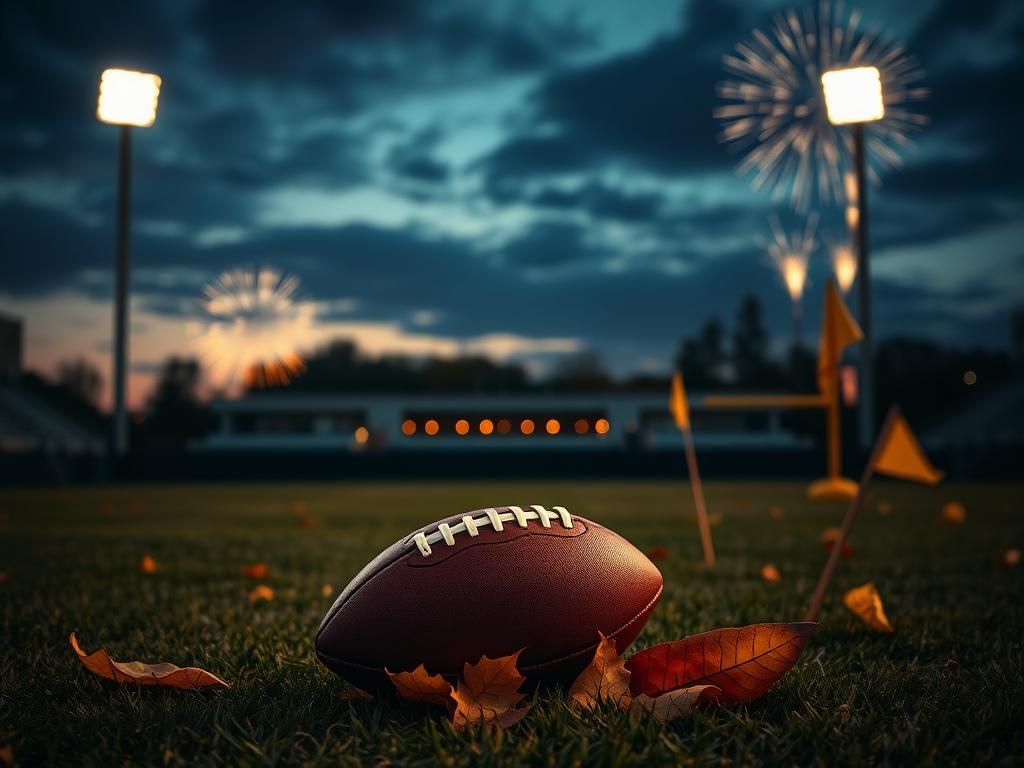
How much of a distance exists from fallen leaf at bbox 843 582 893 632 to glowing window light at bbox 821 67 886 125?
5.40m

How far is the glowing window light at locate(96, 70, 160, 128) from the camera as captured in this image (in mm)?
8492

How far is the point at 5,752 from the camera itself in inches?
57.5

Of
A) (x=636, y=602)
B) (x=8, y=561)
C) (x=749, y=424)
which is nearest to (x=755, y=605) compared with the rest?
(x=636, y=602)

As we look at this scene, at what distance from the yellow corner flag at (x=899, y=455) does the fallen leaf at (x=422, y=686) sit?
1115mm

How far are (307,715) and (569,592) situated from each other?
2.04 ft

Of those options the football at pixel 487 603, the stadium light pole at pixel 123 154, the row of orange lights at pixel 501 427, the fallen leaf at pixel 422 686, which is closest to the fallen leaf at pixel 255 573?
the football at pixel 487 603

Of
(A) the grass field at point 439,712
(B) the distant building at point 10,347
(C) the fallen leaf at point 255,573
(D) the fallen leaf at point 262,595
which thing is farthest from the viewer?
(B) the distant building at point 10,347

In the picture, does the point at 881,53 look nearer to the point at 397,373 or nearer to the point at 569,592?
the point at 569,592

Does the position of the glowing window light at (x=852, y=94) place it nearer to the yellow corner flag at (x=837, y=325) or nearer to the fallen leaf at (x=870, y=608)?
the yellow corner flag at (x=837, y=325)

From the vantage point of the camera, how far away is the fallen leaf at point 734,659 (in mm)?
1761

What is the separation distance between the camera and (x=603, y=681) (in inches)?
72.2

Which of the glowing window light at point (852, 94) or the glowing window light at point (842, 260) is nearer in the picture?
the glowing window light at point (852, 94)

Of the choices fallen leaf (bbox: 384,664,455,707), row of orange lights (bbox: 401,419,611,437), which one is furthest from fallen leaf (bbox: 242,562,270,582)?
row of orange lights (bbox: 401,419,611,437)

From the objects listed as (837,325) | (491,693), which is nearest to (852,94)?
(837,325)
